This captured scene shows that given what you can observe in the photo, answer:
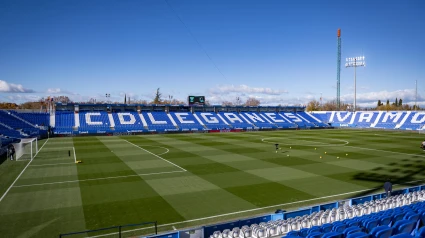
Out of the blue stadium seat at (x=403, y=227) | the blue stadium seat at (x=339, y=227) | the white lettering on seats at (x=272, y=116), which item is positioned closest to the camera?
the blue stadium seat at (x=403, y=227)

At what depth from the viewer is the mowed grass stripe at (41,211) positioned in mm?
13062

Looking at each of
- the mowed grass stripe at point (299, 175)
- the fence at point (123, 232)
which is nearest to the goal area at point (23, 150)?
the fence at point (123, 232)

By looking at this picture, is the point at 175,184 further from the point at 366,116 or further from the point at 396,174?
the point at 366,116

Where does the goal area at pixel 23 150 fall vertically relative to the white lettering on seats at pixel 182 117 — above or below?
below

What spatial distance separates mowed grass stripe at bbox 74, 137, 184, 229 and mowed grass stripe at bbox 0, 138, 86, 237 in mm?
632

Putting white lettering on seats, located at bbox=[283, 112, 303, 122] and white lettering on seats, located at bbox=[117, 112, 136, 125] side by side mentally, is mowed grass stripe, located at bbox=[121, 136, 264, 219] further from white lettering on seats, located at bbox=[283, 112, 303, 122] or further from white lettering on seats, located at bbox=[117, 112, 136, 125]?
white lettering on seats, located at bbox=[283, 112, 303, 122]

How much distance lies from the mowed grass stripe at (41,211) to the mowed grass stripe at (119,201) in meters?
0.63

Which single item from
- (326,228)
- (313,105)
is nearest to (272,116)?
(326,228)

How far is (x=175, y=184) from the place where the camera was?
20.6 meters

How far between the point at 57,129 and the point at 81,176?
1579 inches

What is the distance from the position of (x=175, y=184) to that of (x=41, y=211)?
8.61 m

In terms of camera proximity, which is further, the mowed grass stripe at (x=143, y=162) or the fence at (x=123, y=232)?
the mowed grass stripe at (x=143, y=162)

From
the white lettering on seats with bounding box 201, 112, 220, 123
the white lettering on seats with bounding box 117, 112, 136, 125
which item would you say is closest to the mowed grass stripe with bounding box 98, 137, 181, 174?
the white lettering on seats with bounding box 117, 112, 136, 125

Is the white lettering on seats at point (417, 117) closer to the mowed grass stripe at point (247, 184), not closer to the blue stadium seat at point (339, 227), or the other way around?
the mowed grass stripe at point (247, 184)
